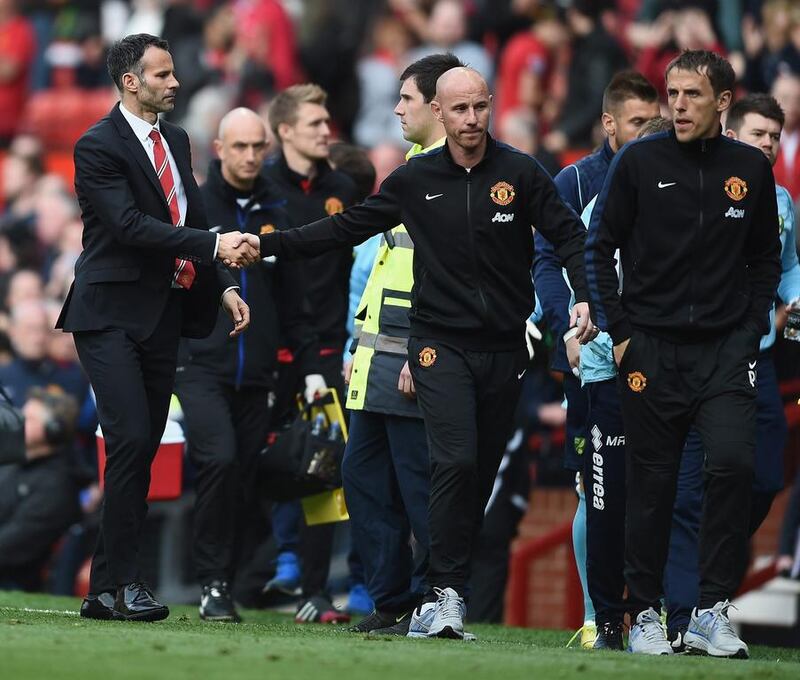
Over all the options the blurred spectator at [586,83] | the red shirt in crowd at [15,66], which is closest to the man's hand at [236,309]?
the blurred spectator at [586,83]

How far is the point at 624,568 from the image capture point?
26.2 feet

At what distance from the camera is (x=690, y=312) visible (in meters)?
7.49

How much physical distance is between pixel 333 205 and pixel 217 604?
2395mm

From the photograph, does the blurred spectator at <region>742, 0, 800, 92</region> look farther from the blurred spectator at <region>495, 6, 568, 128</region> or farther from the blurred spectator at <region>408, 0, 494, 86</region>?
the blurred spectator at <region>408, 0, 494, 86</region>

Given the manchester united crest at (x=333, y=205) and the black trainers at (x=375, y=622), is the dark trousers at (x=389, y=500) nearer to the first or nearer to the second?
the black trainers at (x=375, y=622)

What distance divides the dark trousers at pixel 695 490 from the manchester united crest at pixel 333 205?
2681 millimetres

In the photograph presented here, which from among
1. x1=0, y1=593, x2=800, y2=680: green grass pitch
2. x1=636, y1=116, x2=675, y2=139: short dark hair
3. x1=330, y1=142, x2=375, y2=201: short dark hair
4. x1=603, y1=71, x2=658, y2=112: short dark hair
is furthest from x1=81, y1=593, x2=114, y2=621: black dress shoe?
x1=330, y1=142, x2=375, y2=201: short dark hair

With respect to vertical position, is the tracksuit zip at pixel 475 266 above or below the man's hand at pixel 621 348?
above

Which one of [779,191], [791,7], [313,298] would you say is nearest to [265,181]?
[313,298]

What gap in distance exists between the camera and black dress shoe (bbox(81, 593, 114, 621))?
821 centimetres

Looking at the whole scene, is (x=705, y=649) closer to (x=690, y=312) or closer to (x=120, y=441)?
(x=690, y=312)

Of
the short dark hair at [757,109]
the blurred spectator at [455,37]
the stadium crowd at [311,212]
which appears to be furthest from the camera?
the blurred spectator at [455,37]

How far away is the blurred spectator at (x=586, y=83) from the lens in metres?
14.9

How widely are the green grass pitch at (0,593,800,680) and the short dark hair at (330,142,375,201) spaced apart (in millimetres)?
3744
